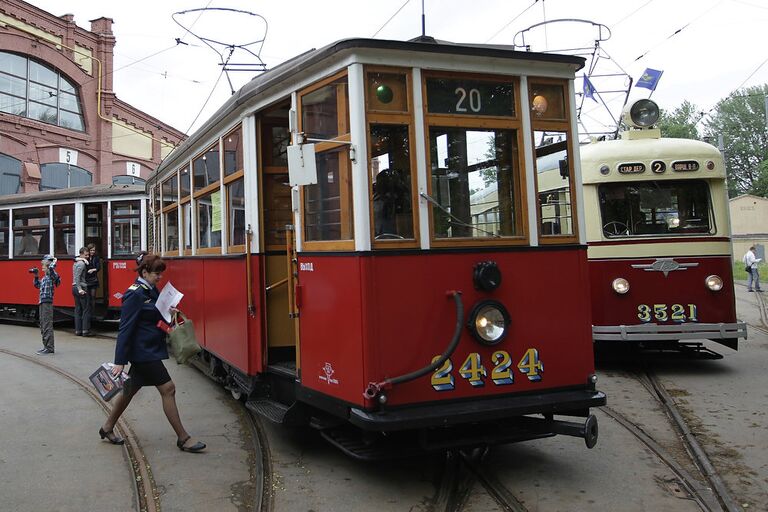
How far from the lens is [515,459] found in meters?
4.57

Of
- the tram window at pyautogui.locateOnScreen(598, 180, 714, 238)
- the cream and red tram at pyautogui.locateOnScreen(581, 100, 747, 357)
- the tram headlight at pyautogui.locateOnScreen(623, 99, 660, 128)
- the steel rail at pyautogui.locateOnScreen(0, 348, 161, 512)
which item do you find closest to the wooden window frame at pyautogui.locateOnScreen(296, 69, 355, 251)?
the steel rail at pyautogui.locateOnScreen(0, 348, 161, 512)

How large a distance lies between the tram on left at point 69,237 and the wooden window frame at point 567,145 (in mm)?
9157

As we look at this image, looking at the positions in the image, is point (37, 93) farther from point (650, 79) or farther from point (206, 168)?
point (650, 79)

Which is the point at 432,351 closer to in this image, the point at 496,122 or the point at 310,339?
the point at 310,339

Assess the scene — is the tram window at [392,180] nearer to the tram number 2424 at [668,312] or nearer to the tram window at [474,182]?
the tram window at [474,182]

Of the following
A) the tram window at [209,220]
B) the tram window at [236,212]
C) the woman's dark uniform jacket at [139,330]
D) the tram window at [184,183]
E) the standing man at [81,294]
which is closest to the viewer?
the woman's dark uniform jacket at [139,330]

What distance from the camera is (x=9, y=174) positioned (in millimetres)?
20438

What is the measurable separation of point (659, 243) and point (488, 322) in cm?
470

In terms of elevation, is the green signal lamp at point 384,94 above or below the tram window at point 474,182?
above

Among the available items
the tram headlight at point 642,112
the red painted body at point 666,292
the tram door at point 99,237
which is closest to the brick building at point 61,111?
the tram door at point 99,237

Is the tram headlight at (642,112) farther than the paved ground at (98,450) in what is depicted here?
Yes

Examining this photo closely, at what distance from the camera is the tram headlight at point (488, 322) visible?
12.5ft

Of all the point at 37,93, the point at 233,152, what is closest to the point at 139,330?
the point at 233,152

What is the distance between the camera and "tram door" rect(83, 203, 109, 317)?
468 inches
